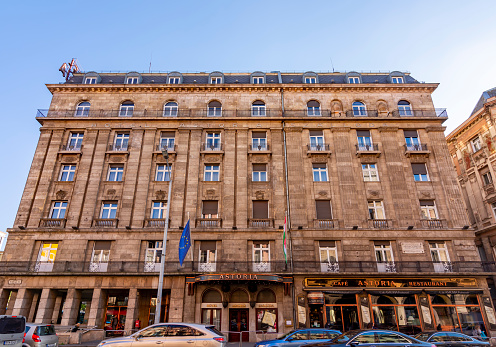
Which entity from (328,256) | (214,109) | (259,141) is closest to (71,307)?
(328,256)

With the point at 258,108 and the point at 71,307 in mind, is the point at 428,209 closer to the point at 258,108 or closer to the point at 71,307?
the point at 258,108

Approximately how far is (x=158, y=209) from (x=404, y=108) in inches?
1040

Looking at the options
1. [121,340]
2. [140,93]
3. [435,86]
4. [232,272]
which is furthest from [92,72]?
[435,86]

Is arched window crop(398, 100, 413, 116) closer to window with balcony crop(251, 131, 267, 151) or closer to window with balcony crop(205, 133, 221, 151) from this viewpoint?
window with balcony crop(251, 131, 267, 151)

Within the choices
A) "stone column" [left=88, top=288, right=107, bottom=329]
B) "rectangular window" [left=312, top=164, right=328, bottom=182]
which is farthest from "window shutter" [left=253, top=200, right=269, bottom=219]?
"stone column" [left=88, top=288, right=107, bottom=329]

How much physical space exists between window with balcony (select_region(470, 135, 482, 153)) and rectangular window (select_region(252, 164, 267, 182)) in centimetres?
2620

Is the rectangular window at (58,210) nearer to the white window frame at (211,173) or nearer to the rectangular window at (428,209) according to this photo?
the white window frame at (211,173)

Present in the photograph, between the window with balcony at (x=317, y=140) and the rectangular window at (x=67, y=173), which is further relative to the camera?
the window with balcony at (x=317, y=140)

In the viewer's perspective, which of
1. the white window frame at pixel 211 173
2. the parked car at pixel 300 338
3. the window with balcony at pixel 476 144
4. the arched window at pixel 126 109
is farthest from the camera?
the window with balcony at pixel 476 144

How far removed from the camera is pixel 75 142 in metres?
30.6

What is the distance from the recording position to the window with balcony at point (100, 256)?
25.1m

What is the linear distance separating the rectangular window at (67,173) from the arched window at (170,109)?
10.2 m

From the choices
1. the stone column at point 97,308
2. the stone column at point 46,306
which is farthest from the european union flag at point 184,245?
the stone column at point 46,306

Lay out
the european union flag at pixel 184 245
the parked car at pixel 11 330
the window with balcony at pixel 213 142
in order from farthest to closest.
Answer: the window with balcony at pixel 213 142 < the european union flag at pixel 184 245 < the parked car at pixel 11 330
